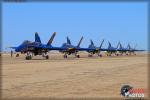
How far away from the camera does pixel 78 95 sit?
49.3 feet

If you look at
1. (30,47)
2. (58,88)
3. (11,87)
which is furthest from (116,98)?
(30,47)

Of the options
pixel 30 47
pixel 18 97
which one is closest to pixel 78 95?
pixel 18 97

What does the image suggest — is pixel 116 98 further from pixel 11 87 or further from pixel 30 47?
pixel 30 47

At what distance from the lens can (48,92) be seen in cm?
1600

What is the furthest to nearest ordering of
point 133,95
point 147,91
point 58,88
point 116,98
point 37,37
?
point 37,37 → point 58,88 → point 147,91 → point 116,98 → point 133,95

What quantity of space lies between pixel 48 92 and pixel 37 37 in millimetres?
60607

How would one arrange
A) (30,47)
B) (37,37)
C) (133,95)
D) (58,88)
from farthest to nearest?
(37,37), (30,47), (58,88), (133,95)

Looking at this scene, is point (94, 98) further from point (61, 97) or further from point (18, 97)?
point (18, 97)

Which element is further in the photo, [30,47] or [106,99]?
[30,47]

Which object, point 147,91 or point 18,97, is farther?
point 147,91

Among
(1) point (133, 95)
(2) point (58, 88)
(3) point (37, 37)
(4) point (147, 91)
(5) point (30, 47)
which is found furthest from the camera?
(3) point (37, 37)

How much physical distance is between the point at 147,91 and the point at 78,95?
3030 mm

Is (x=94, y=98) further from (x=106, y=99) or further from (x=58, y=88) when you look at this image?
(x=58, y=88)

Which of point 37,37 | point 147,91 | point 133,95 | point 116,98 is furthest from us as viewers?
point 37,37
